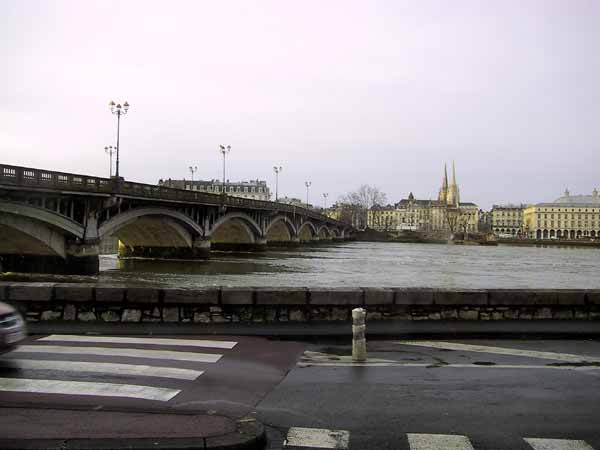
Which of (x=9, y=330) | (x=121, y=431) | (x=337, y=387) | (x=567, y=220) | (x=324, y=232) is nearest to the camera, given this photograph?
(x=121, y=431)

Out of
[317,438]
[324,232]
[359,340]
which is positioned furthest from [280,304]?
[324,232]

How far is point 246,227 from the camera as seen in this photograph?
224 ft

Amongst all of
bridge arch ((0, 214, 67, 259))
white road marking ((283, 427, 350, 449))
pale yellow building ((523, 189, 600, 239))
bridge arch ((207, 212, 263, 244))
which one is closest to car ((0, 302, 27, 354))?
white road marking ((283, 427, 350, 449))

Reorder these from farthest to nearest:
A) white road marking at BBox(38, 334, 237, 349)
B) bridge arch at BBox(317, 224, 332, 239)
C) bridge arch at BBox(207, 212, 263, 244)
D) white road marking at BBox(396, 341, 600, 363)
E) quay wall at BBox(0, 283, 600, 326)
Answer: bridge arch at BBox(317, 224, 332, 239) < bridge arch at BBox(207, 212, 263, 244) < quay wall at BBox(0, 283, 600, 326) < white road marking at BBox(38, 334, 237, 349) < white road marking at BBox(396, 341, 600, 363)

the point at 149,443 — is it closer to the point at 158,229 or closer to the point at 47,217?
the point at 47,217

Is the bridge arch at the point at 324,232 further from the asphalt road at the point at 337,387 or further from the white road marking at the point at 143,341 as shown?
the asphalt road at the point at 337,387

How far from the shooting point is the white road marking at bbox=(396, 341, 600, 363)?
28.7 feet

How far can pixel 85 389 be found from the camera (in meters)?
6.33

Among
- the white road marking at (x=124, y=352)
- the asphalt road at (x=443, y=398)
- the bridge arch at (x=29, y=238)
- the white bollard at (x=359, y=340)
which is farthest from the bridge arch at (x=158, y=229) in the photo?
the asphalt road at (x=443, y=398)

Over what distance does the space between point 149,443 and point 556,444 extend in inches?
133

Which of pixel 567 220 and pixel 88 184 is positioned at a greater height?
pixel 567 220

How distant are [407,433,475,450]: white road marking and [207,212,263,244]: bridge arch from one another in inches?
2131

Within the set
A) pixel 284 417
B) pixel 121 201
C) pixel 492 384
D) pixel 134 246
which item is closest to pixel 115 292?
pixel 284 417

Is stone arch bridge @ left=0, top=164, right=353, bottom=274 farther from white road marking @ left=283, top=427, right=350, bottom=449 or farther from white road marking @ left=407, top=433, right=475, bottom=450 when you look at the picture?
white road marking @ left=407, top=433, right=475, bottom=450
